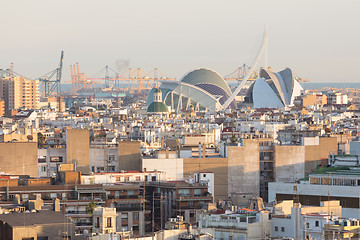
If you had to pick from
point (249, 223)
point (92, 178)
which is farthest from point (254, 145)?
point (249, 223)

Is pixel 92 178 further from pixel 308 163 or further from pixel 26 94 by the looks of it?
pixel 26 94

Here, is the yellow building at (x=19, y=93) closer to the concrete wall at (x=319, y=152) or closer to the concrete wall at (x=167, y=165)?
the concrete wall at (x=319, y=152)

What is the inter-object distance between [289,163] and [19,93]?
126592 millimetres

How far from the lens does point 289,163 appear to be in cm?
4794

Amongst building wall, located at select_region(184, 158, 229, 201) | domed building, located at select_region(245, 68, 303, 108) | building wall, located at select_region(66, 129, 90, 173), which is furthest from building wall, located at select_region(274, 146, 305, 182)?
domed building, located at select_region(245, 68, 303, 108)

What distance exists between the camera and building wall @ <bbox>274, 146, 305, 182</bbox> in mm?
47562

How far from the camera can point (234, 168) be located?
4591 cm

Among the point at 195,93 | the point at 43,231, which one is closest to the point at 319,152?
the point at 43,231

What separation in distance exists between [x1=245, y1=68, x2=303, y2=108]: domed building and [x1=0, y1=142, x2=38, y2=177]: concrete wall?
3543 inches

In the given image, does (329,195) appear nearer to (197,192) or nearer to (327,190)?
(327,190)

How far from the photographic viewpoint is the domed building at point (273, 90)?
13588cm

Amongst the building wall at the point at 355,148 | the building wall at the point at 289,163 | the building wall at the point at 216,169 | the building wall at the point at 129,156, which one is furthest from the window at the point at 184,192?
the building wall at the point at 355,148

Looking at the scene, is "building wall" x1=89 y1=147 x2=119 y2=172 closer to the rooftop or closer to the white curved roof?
the rooftop

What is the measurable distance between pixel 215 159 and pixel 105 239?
2110cm
